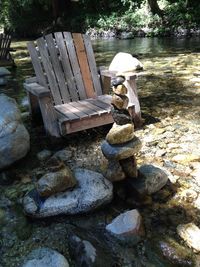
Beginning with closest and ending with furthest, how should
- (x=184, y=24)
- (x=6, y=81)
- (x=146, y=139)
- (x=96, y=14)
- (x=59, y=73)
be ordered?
1. (x=146, y=139)
2. (x=59, y=73)
3. (x=6, y=81)
4. (x=184, y=24)
5. (x=96, y=14)

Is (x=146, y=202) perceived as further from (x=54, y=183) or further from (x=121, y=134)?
(x=54, y=183)

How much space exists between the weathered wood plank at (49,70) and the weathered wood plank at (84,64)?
38 centimetres

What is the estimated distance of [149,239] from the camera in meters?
2.39

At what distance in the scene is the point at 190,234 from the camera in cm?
238

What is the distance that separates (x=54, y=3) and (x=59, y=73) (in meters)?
17.0

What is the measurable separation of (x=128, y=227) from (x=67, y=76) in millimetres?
2513

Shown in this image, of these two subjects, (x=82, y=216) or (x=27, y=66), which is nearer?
(x=82, y=216)

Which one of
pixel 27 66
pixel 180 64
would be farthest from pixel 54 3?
pixel 180 64

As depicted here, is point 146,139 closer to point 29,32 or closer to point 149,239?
point 149,239

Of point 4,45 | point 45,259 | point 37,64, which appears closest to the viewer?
point 45,259

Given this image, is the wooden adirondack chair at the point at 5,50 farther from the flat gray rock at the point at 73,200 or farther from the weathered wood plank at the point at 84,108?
the flat gray rock at the point at 73,200

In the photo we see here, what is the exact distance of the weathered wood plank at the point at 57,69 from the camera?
4.27m

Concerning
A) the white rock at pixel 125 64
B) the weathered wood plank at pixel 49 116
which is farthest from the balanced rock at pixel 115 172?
the white rock at pixel 125 64

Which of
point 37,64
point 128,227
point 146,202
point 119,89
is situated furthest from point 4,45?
point 128,227
